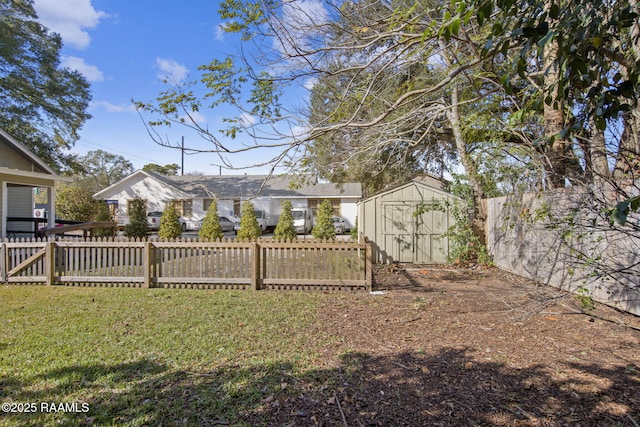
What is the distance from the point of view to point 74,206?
23.2 meters

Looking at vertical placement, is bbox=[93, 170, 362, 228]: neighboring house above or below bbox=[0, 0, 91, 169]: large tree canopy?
below

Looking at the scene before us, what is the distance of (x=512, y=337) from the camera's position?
4195 millimetres

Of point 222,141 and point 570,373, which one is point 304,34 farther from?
→ point 570,373

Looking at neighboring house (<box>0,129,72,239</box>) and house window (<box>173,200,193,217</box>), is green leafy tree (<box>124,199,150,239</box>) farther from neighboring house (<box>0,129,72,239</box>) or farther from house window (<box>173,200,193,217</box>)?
house window (<box>173,200,193,217</box>)

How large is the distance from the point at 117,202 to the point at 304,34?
25.4 metres

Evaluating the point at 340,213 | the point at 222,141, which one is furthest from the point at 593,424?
the point at 340,213

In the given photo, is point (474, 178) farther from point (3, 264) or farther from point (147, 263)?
point (3, 264)

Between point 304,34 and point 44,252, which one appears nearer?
point 304,34

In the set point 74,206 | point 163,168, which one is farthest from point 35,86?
point 163,168

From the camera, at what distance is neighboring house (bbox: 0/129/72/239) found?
11.4 metres

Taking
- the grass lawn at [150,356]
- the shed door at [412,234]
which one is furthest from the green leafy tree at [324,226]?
the grass lawn at [150,356]

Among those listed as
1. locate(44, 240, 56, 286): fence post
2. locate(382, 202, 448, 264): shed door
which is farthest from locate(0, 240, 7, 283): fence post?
locate(382, 202, 448, 264): shed door

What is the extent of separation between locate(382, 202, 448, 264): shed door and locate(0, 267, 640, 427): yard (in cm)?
461

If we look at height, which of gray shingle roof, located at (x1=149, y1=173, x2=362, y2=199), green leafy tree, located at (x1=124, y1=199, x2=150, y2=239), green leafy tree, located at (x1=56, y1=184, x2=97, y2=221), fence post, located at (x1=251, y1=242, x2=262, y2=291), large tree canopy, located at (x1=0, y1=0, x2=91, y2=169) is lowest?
fence post, located at (x1=251, y1=242, x2=262, y2=291)
